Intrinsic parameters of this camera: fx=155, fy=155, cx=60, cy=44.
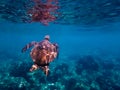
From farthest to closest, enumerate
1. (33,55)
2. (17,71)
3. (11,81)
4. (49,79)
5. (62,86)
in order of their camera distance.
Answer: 1. (17,71)
2. (49,79)
3. (62,86)
4. (11,81)
5. (33,55)

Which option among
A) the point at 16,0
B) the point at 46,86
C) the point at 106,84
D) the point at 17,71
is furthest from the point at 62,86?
the point at 16,0

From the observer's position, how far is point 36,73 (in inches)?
760

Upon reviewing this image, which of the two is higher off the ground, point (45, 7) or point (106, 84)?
point (45, 7)

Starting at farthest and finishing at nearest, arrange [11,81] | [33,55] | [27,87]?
[11,81]
[27,87]
[33,55]

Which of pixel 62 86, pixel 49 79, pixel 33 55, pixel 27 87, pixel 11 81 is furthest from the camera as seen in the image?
pixel 49 79

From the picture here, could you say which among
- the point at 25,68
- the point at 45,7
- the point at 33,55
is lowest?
the point at 25,68

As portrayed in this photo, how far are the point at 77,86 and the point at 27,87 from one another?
5276 mm

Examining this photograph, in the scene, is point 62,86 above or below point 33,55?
below

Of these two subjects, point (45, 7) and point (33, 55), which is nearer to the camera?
point (33, 55)

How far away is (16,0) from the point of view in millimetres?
16531

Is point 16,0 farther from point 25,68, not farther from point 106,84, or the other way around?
point 106,84

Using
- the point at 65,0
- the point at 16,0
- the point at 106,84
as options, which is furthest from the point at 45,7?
the point at 106,84

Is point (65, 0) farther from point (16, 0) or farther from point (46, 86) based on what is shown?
point (46, 86)

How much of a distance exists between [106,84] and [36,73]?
8.57 m
